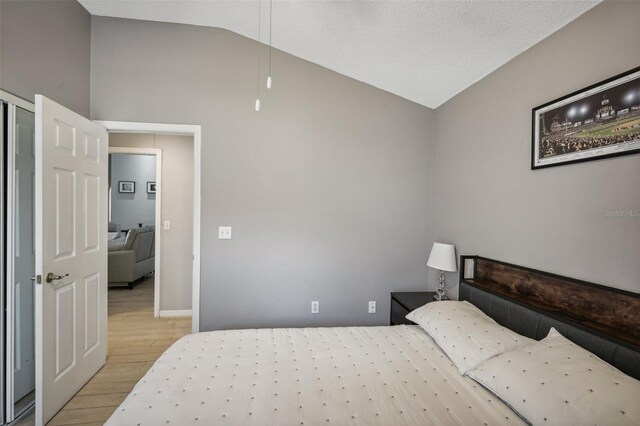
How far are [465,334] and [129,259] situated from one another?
4.82 metres

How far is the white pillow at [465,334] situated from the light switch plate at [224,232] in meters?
1.75

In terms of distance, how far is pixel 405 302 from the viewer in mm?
2438

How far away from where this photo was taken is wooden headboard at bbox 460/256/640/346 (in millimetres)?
1213

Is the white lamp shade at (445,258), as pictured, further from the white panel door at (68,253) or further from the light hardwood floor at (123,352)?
the white panel door at (68,253)

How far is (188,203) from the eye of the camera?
361 centimetres

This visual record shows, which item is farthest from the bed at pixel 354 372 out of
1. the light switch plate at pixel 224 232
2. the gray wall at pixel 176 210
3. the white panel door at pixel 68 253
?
the gray wall at pixel 176 210

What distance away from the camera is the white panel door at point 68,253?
1.72 m

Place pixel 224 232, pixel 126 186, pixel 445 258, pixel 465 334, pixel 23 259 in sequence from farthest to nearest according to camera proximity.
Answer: pixel 126 186
pixel 224 232
pixel 445 258
pixel 23 259
pixel 465 334

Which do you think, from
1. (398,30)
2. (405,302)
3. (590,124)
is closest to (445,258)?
(405,302)

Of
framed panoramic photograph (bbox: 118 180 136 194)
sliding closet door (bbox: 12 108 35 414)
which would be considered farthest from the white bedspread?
framed panoramic photograph (bbox: 118 180 136 194)

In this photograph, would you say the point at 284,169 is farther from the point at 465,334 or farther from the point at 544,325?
the point at 544,325

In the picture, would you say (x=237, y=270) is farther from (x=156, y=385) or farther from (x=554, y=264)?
(x=554, y=264)

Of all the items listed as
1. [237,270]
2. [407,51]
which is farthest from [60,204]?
[407,51]

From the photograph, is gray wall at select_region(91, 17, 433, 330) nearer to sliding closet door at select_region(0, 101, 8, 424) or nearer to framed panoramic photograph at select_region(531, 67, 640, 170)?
sliding closet door at select_region(0, 101, 8, 424)
